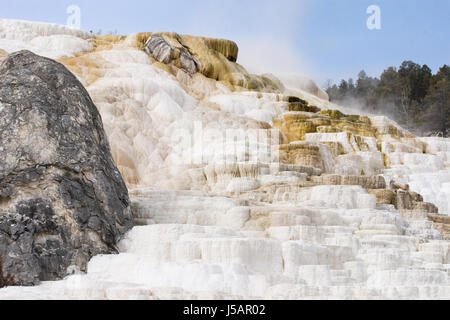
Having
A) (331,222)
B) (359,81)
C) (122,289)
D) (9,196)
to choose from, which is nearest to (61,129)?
(9,196)

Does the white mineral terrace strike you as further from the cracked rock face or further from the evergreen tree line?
the evergreen tree line

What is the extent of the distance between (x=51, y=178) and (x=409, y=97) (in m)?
33.1

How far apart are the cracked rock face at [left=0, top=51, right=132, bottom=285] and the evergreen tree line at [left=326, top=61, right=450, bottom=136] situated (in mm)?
26145

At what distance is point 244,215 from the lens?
1095 centimetres

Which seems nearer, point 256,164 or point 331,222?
point 331,222

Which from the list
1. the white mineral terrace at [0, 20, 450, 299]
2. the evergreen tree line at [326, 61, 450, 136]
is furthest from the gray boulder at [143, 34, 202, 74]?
the evergreen tree line at [326, 61, 450, 136]

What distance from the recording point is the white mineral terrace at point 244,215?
8.41 metres

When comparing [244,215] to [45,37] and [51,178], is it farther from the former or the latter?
[45,37]

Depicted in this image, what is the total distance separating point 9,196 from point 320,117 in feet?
46.6

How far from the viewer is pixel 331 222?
11.4 metres

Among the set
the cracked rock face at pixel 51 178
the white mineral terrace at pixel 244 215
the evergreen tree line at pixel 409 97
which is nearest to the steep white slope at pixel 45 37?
the white mineral terrace at pixel 244 215

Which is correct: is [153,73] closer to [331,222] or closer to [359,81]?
[331,222]

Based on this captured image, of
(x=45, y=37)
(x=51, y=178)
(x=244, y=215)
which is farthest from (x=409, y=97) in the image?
(x=51, y=178)
